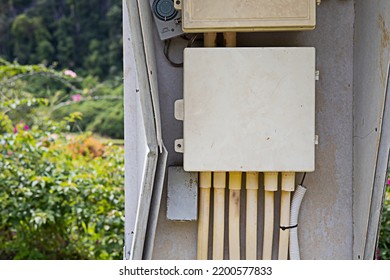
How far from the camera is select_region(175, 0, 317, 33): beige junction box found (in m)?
1.73

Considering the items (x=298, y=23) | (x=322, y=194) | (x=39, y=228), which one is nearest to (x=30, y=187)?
(x=39, y=228)

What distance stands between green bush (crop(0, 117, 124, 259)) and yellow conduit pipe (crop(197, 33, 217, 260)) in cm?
111

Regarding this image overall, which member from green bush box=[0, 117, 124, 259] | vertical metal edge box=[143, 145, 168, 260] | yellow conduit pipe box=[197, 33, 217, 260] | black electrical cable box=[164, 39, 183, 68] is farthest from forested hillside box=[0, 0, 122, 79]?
vertical metal edge box=[143, 145, 168, 260]

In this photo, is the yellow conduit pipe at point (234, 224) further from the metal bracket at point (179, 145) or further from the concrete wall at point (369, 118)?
the concrete wall at point (369, 118)

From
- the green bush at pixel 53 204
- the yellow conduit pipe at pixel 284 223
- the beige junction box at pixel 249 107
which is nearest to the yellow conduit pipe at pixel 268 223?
the yellow conduit pipe at pixel 284 223

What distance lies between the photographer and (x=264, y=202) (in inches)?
76.9

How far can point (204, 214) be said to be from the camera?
1.94m

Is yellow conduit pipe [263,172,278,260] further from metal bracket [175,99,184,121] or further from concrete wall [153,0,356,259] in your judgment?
metal bracket [175,99,184,121]

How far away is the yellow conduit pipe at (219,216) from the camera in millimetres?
1900

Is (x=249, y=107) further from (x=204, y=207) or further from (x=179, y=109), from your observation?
(x=204, y=207)

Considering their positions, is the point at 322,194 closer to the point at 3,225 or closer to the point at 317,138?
the point at 317,138

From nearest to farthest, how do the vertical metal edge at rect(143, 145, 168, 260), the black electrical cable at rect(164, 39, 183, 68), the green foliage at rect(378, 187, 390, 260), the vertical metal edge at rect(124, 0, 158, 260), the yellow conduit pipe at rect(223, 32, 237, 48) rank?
the vertical metal edge at rect(124, 0, 158, 260) < the vertical metal edge at rect(143, 145, 168, 260) < the yellow conduit pipe at rect(223, 32, 237, 48) < the black electrical cable at rect(164, 39, 183, 68) < the green foliage at rect(378, 187, 390, 260)

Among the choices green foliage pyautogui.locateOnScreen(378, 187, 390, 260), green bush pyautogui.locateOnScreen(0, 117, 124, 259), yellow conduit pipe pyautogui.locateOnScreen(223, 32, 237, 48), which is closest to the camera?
yellow conduit pipe pyautogui.locateOnScreen(223, 32, 237, 48)

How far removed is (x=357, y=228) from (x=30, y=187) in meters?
1.63
